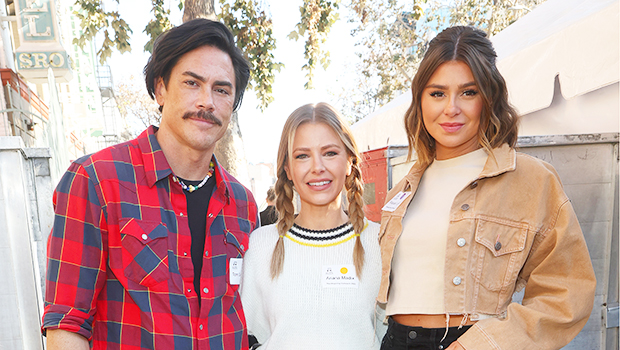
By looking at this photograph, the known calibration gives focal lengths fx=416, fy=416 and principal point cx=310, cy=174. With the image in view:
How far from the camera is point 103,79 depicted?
3078cm

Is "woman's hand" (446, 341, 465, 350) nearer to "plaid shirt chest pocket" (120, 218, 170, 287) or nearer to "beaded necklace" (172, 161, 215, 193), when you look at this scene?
"plaid shirt chest pocket" (120, 218, 170, 287)

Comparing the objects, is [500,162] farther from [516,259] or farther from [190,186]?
[190,186]

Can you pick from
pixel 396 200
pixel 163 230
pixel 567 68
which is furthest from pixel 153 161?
pixel 567 68

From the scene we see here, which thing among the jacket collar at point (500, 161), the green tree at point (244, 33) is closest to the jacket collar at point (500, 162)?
the jacket collar at point (500, 161)

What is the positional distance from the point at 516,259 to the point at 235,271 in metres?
1.19

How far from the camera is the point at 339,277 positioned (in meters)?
1.94

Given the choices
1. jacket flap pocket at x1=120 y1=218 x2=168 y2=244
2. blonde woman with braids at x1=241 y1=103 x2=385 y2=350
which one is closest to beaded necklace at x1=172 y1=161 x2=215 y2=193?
jacket flap pocket at x1=120 y1=218 x2=168 y2=244

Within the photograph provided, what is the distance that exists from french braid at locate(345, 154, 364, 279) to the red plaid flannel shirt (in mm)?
598

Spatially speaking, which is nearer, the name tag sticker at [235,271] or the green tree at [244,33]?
the name tag sticker at [235,271]

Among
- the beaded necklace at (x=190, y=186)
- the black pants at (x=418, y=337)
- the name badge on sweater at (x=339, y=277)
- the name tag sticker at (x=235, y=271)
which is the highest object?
the beaded necklace at (x=190, y=186)

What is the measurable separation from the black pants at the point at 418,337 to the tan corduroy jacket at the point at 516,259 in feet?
0.31

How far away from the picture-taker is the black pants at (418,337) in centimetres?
158

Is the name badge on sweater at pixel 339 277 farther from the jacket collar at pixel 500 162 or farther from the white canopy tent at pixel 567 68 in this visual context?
the white canopy tent at pixel 567 68

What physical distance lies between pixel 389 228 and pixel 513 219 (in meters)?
0.52
